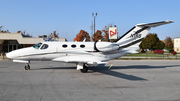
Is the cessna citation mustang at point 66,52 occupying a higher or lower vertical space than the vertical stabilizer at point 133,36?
lower

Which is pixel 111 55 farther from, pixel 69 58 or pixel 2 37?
pixel 2 37

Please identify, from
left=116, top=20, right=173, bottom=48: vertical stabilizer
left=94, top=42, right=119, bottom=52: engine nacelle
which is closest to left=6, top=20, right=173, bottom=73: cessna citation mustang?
left=94, top=42, right=119, bottom=52: engine nacelle

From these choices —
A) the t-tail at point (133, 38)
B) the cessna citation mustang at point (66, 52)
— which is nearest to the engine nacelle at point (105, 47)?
the cessna citation mustang at point (66, 52)

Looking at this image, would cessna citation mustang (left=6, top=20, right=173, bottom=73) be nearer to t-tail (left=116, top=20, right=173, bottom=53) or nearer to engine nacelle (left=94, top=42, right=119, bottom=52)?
engine nacelle (left=94, top=42, right=119, bottom=52)

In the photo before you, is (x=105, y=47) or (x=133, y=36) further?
(x=133, y=36)

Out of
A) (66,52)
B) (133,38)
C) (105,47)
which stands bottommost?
(66,52)

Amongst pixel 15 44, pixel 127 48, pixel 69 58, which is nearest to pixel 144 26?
pixel 127 48

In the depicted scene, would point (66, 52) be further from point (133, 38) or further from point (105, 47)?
point (133, 38)

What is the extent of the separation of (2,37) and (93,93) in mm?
36487

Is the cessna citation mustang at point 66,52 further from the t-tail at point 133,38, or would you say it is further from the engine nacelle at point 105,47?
the t-tail at point 133,38

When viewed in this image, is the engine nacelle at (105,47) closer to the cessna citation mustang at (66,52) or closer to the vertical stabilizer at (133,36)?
the cessna citation mustang at (66,52)

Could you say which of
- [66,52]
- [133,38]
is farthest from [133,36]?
[66,52]

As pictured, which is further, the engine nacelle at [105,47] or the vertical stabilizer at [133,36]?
the vertical stabilizer at [133,36]

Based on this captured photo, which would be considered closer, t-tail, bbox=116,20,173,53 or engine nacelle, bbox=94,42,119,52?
engine nacelle, bbox=94,42,119,52
